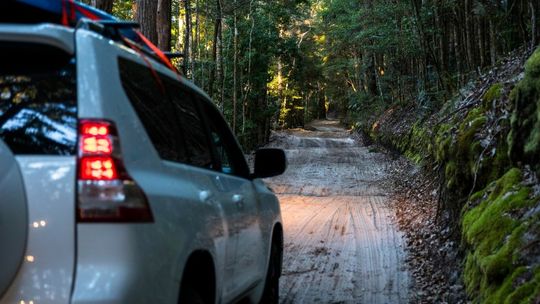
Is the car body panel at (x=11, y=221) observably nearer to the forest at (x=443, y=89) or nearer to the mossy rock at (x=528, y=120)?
the forest at (x=443, y=89)

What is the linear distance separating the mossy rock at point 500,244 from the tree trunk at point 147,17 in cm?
686

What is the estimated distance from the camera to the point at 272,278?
5633 millimetres

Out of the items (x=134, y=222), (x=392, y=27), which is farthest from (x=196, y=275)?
(x=392, y=27)

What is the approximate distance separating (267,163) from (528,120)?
9.46 feet

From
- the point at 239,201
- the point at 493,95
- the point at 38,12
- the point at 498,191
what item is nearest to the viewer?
the point at 38,12

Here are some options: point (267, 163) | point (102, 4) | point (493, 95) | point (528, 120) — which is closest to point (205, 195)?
point (267, 163)

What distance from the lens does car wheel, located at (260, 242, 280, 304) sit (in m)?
5.46

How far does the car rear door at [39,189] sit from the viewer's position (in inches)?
94.2

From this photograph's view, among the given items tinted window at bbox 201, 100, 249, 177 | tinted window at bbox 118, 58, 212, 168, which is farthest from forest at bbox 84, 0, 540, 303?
tinted window at bbox 118, 58, 212, 168

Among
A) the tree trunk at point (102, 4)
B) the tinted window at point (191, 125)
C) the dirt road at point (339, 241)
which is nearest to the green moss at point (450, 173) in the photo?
the dirt road at point (339, 241)

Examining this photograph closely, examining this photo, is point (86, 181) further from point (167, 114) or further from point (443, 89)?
point (443, 89)

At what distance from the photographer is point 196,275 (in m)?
3.23

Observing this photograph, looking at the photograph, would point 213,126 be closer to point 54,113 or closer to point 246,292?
point 246,292

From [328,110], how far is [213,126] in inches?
3558
